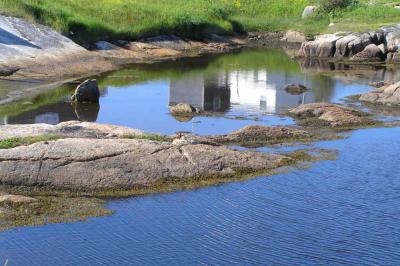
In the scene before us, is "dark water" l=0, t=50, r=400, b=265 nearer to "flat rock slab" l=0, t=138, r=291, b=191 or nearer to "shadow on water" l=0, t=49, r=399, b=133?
"flat rock slab" l=0, t=138, r=291, b=191

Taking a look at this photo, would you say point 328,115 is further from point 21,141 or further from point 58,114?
point 21,141

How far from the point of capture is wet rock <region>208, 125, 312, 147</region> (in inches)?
844

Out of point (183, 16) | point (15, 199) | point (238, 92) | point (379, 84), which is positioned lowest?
point (15, 199)

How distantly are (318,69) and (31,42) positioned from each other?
1719 cm

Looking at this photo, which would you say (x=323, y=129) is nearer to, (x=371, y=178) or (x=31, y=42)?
(x=371, y=178)

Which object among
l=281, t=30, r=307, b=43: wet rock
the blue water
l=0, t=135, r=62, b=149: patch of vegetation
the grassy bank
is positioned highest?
the grassy bank

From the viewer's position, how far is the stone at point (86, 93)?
95.4 feet

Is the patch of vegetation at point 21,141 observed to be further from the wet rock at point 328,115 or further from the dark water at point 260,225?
the wet rock at point 328,115

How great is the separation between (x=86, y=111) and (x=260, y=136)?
331 inches

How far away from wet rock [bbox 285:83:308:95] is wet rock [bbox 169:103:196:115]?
7458 mm

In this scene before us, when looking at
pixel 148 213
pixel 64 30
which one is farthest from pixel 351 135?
pixel 64 30

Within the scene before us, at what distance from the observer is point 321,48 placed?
50500 mm

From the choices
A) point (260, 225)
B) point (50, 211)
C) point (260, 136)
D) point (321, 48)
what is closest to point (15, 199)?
point (50, 211)

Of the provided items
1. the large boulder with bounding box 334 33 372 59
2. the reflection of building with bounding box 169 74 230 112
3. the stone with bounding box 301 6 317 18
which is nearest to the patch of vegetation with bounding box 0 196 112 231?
the reflection of building with bounding box 169 74 230 112
